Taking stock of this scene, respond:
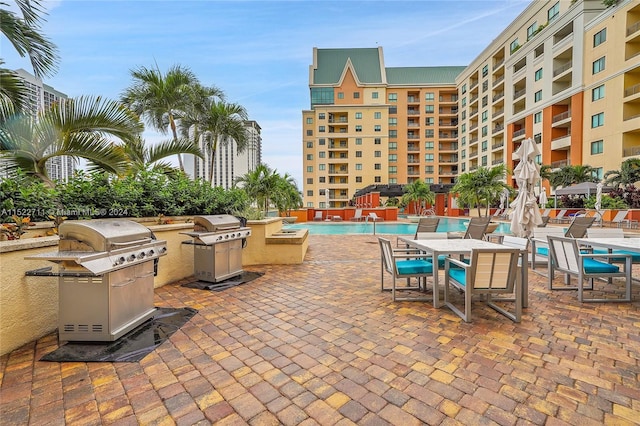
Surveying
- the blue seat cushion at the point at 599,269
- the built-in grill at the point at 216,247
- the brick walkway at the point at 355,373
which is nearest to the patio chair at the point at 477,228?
the blue seat cushion at the point at 599,269

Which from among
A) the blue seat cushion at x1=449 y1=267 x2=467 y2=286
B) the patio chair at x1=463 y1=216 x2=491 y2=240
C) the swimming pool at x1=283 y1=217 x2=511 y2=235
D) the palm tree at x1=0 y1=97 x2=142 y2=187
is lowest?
the swimming pool at x1=283 y1=217 x2=511 y2=235

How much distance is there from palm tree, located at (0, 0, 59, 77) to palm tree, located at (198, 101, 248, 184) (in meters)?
6.81

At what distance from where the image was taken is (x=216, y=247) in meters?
4.67

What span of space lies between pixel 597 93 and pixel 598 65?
210cm

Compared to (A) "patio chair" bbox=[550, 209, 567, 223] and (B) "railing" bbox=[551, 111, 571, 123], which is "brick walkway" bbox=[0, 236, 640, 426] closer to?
(A) "patio chair" bbox=[550, 209, 567, 223]

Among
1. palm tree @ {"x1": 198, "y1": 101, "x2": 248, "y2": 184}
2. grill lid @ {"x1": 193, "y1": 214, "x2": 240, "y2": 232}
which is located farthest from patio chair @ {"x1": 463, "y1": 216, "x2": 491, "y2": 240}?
palm tree @ {"x1": 198, "y1": 101, "x2": 248, "y2": 184}

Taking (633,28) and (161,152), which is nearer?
(161,152)

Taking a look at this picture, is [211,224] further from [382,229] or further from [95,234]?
[382,229]

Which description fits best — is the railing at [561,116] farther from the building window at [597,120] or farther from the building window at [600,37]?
the building window at [600,37]

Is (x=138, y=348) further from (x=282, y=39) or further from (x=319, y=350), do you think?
(x=282, y=39)

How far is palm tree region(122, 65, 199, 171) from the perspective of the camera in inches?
379

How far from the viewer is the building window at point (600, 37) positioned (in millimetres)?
22078

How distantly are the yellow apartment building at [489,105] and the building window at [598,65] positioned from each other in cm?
8

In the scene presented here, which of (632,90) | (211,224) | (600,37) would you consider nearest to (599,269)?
(211,224)
